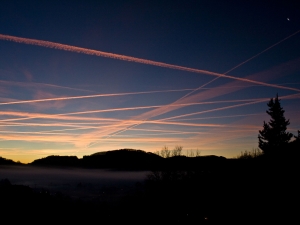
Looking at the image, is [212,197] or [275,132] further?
[275,132]

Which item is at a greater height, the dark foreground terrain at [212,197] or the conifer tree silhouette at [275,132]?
the conifer tree silhouette at [275,132]

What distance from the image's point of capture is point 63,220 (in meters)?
61.2

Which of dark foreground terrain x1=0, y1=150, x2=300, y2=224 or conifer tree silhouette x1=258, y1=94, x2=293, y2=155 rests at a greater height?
conifer tree silhouette x1=258, y1=94, x2=293, y2=155

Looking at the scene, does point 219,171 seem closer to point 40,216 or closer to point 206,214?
point 206,214

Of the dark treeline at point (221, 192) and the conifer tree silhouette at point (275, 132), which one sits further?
the conifer tree silhouette at point (275, 132)

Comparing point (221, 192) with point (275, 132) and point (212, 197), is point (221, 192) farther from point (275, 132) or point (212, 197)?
point (275, 132)

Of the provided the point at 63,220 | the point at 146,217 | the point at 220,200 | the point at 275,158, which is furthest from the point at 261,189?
the point at 63,220

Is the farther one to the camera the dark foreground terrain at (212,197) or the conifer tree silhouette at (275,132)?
the conifer tree silhouette at (275,132)

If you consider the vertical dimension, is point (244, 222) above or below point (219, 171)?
below

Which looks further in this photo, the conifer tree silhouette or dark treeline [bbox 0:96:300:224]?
the conifer tree silhouette

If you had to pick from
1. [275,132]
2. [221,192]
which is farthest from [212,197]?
[275,132]

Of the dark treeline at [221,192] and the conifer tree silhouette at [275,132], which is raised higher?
the conifer tree silhouette at [275,132]

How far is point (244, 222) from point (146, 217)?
21266 millimetres

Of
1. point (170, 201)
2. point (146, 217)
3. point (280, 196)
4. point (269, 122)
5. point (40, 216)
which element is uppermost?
point (269, 122)
